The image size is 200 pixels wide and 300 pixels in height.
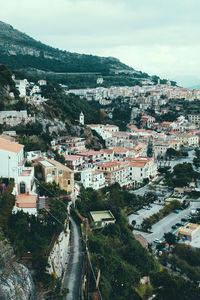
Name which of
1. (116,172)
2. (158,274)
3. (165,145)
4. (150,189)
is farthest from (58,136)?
(158,274)

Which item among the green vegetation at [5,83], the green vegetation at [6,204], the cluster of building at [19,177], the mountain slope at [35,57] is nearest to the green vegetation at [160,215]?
the cluster of building at [19,177]

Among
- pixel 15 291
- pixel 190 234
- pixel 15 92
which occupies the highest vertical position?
pixel 15 92

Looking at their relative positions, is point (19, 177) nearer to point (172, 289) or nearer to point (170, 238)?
point (172, 289)

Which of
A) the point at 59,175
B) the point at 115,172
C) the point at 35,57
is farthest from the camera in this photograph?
the point at 35,57

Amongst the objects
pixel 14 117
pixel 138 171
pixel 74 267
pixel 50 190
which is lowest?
pixel 74 267

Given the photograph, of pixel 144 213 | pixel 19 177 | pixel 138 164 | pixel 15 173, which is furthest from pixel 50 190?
pixel 138 164

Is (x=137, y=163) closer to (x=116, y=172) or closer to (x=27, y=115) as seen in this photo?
(x=116, y=172)

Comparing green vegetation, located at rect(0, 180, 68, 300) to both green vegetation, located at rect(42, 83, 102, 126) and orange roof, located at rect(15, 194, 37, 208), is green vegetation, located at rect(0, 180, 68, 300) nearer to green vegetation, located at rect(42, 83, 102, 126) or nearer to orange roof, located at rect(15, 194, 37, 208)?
orange roof, located at rect(15, 194, 37, 208)
